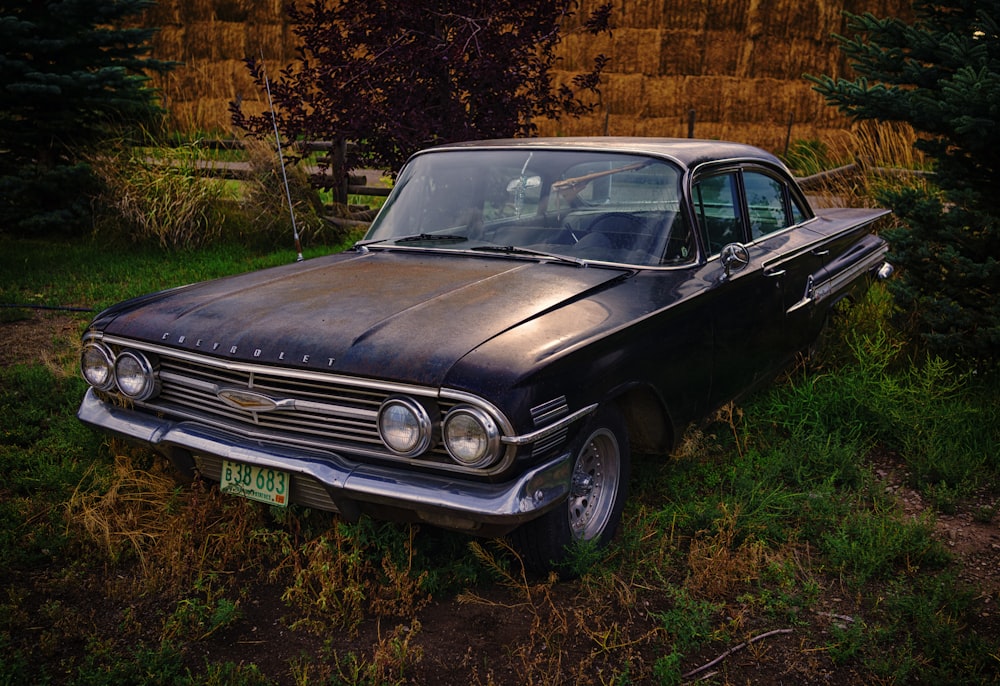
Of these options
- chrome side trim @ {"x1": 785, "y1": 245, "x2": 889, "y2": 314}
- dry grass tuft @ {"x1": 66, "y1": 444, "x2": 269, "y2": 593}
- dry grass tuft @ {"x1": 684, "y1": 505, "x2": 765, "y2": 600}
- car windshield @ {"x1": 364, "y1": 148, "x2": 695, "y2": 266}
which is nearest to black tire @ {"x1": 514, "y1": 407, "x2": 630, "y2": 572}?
dry grass tuft @ {"x1": 684, "y1": 505, "x2": 765, "y2": 600}

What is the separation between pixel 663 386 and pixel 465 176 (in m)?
1.53

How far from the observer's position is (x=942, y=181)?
16.5 ft

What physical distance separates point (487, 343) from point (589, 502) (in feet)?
2.89

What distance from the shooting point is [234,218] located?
29.6 feet

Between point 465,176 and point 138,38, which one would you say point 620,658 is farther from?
point 138,38

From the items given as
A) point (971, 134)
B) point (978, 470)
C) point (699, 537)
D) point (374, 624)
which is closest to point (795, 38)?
point (971, 134)

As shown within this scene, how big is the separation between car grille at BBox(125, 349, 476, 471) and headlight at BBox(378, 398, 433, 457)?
0.05 metres

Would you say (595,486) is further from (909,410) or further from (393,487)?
(909,410)

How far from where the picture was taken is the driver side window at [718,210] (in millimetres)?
3938

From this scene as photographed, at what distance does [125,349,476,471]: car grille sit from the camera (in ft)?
9.25

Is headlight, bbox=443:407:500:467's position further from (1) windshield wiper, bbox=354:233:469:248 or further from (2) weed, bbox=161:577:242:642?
(1) windshield wiper, bbox=354:233:469:248

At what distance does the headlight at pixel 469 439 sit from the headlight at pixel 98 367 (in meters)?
1.58

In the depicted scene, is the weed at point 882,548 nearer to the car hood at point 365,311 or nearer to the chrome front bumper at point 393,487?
the chrome front bumper at point 393,487

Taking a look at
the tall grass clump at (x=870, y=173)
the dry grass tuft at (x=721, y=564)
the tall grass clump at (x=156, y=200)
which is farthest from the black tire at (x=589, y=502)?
the tall grass clump at (x=156, y=200)
